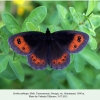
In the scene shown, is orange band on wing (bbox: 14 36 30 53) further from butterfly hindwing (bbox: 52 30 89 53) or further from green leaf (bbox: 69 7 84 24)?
green leaf (bbox: 69 7 84 24)

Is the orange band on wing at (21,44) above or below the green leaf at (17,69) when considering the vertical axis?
above

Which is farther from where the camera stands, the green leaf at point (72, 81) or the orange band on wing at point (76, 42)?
the green leaf at point (72, 81)

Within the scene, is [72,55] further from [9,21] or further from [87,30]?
[9,21]

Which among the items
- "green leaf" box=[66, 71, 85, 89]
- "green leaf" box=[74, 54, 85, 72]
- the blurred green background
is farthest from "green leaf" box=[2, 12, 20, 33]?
"green leaf" box=[66, 71, 85, 89]

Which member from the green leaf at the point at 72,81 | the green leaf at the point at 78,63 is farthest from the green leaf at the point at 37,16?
the green leaf at the point at 72,81

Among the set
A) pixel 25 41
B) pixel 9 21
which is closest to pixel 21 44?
pixel 25 41

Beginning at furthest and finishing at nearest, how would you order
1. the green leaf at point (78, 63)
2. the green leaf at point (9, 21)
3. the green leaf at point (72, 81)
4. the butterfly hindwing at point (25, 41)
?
1. the green leaf at point (72, 81)
2. the green leaf at point (78, 63)
3. the green leaf at point (9, 21)
4. the butterfly hindwing at point (25, 41)

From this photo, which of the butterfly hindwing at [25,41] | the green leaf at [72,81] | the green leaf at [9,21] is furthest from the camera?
the green leaf at [72,81]

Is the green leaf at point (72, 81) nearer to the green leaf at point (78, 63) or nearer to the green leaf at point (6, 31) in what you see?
the green leaf at point (78, 63)
